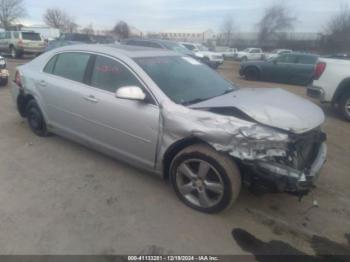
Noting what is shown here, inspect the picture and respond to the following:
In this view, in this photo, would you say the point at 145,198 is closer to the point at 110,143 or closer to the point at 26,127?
the point at 110,143

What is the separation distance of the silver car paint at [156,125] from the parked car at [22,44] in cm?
1737

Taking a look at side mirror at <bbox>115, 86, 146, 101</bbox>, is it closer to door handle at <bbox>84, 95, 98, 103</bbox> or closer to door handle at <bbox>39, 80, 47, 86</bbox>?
door handle at <bbox>84, 95, 98, 103</bbox>

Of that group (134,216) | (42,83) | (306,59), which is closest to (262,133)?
(134,216)

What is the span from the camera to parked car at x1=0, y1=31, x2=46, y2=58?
770 inches

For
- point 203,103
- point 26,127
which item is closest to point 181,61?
point 203,103

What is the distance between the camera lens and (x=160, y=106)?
3312mm

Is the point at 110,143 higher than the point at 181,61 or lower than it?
lower

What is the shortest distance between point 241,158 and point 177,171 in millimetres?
766

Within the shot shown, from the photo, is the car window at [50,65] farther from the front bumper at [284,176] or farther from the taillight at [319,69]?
the taillight at [319,69]

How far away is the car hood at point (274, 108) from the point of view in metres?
3.00

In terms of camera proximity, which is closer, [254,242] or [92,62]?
[254,242]

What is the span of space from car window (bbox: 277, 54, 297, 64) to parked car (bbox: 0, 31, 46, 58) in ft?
47.2

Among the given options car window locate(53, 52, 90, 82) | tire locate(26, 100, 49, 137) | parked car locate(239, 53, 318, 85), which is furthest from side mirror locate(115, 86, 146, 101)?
parked car locate(239, 53, 318, 85)

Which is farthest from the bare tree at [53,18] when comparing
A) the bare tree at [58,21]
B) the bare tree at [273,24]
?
the bare tree at [273,24]
